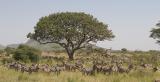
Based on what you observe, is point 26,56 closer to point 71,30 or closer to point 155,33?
point 71,30

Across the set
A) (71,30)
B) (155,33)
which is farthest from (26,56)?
(155,33)

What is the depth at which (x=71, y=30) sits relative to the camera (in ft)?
159

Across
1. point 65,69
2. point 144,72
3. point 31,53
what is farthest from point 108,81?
point 31,53

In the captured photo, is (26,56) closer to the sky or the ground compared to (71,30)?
A: closer to the ground

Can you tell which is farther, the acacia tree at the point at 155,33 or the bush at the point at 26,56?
the acacia tree at the point at 155,33

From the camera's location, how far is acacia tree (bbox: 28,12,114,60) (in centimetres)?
4875

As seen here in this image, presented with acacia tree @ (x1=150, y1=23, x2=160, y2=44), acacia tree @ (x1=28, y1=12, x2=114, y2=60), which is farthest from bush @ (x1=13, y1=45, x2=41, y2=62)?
acacia tree @ (x1=150, y1=23, x2=160, y2=44)

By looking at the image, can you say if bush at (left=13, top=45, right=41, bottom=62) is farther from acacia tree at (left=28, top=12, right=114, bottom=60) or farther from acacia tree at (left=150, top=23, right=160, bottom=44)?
acacia tree at (left=150, top=23, right=160, bottom=44)

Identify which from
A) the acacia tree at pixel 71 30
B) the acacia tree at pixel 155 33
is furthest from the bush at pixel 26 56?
the acacia tree at pixel 155 33

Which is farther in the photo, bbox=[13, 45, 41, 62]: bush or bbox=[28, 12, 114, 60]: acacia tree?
bbox=[28, 12, 114, 60]: acacia tree

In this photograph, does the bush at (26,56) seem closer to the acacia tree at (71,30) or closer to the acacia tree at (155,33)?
the acacia tree at (71,30)

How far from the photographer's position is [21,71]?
79.2 feet

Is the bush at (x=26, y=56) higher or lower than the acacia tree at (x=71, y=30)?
lower

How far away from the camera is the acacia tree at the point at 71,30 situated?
48750 millimetres
